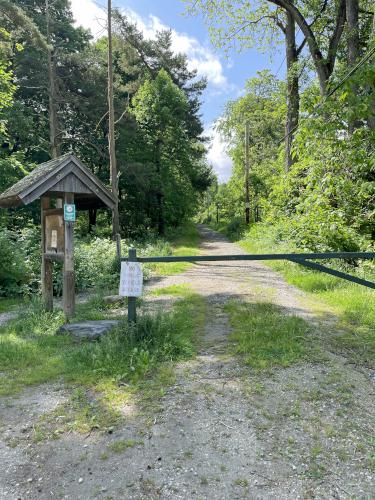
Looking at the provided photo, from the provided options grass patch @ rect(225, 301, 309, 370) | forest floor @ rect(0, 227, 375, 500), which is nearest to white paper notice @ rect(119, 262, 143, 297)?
forest floor @ rect(0, 227, 375, 500)

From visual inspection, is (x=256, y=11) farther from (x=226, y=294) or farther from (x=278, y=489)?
(x=278, y=489)

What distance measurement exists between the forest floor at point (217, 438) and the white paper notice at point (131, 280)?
108 cm

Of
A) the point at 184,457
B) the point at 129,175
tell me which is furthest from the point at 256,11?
the point at 184,457

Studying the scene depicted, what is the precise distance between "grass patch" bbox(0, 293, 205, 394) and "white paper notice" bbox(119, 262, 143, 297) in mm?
489

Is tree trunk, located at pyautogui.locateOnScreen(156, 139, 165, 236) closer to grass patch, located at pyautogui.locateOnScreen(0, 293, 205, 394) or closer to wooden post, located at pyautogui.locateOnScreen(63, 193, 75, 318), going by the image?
wooden post, located at pyautogui.locateOnScreen(63, 193, 75, 318)

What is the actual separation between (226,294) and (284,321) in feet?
8.92

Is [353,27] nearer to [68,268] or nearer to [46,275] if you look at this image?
[68,268]

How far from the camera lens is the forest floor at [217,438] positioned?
8.07 ft

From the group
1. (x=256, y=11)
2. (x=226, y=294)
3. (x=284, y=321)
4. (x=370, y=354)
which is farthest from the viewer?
(x=256, y=11)

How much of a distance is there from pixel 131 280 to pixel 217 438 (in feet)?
7.42

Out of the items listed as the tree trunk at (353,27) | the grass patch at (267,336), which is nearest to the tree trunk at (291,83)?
the tree trunk at (353,27)

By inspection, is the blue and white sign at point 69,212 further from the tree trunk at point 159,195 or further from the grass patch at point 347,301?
the tree trunk at point 159,195

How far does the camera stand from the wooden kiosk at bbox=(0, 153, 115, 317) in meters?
5.88

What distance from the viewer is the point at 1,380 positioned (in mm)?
4078
